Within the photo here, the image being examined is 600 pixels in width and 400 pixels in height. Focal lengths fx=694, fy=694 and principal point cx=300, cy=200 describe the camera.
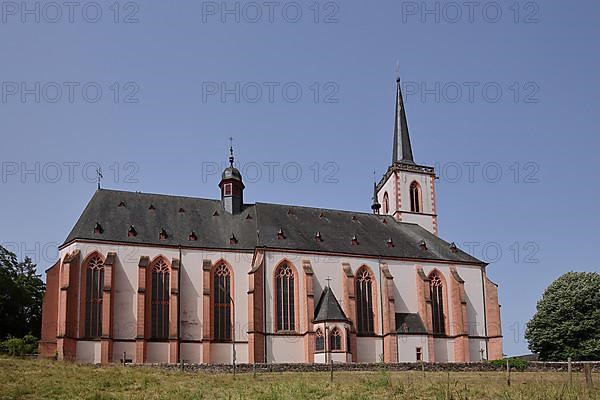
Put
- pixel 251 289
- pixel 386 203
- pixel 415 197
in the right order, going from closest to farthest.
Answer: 1. pixel 251 289
2. pixel 415 197
3. pixel 386 203

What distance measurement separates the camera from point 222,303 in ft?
179

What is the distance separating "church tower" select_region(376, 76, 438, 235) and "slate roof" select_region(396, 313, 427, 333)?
1210 cm

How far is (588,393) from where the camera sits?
20.1 metres

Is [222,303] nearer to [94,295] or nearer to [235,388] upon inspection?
[94,295]

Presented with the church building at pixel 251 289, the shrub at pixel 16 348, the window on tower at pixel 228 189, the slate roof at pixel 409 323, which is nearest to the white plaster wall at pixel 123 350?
the church building at pixel 251 289

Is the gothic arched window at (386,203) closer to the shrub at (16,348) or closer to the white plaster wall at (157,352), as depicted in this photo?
the white plaster wall at (157,352)

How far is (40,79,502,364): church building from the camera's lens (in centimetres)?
5144

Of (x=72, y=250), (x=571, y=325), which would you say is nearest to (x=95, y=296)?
(x=72, y=250)

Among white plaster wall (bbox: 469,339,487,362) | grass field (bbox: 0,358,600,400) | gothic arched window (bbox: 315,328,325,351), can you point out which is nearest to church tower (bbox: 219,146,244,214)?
gothic arched window (bbox: 315,328,325,351)

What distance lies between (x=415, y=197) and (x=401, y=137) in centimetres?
699

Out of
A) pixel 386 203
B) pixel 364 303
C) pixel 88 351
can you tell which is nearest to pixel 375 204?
pixel 386 203

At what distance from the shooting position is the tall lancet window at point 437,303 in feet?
193

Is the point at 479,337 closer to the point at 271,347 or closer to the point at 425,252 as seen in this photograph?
the point at 425,252

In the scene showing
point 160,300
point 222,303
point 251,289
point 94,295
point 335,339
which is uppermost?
point 251,289
